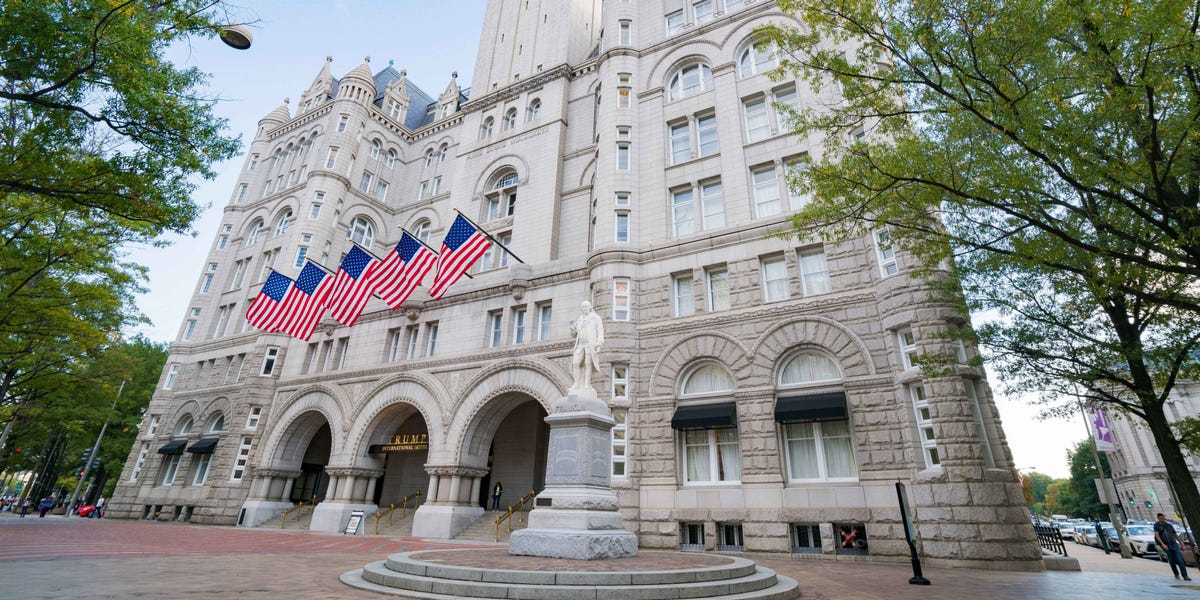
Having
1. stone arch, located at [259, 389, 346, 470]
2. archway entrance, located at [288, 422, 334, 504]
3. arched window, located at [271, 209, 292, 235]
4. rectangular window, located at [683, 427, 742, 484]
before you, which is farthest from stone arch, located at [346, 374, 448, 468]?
arched window, located at [271, 209, 292, 235]

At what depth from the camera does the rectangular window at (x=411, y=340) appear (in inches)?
1017

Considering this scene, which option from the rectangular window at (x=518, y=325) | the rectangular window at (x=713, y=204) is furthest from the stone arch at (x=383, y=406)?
the rectangular window at (x=713, y=204)

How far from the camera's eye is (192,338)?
1384 inches

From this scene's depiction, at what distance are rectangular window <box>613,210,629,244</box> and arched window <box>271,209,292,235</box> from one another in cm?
2519

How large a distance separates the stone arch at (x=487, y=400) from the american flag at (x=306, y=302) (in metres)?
7.60

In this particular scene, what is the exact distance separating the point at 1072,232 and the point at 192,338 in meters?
43.7

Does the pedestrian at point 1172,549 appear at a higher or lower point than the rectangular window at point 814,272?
lower

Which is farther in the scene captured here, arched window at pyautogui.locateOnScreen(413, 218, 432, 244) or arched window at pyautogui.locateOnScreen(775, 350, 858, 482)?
arched window at pyautogui.locateOnScreen(413, 218, 432, 244)

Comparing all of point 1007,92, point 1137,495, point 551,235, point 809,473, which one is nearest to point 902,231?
point 1007,92

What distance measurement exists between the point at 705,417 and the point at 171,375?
115ft

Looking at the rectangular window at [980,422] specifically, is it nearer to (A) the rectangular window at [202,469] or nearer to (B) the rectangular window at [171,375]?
(A) the rectangular window at [202,469]

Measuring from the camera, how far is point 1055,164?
8203mm

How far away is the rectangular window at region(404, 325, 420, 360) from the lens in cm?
2583

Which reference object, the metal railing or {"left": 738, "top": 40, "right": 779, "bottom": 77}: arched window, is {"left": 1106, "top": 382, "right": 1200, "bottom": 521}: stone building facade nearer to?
the metal railing
